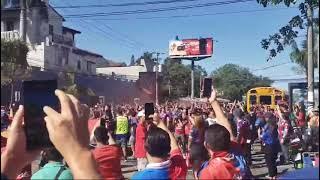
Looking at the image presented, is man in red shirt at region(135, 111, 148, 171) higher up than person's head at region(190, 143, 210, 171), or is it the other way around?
person's head at region(190, 143, 210, 171)

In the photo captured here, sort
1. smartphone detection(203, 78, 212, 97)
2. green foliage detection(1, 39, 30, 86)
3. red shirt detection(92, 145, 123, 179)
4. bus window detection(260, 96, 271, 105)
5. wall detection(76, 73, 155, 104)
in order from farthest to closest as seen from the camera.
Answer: wall detection(76, 73, 155, 104) < bus window detection(260, 96, 271, 105) < green foliage detection(1, 39, 30, 86) < smartphone detection(203, 78, 212, 97) < red shirt detection(92, 145, 123, 179)

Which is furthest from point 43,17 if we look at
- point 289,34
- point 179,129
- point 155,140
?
point 155,140

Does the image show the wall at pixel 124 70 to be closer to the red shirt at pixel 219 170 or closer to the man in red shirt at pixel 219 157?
the man in red shirt at pixel 219 157

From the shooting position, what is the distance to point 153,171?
4.13m

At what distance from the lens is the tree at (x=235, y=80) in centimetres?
11025

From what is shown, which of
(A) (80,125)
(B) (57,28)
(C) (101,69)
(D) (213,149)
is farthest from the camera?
(C) (101,69)

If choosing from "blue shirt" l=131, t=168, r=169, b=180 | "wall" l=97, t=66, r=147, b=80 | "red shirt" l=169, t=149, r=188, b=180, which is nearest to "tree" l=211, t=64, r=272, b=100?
"wall" l=97, t=66, r=147, b=80

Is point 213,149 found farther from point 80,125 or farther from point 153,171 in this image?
point 80,125

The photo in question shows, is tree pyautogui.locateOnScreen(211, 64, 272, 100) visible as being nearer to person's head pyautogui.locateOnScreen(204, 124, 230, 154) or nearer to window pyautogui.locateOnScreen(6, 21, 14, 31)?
window pyautogui.locateOnScreen(6, 21, 14, 31)

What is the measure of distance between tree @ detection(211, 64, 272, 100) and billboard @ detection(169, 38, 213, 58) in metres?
32.2

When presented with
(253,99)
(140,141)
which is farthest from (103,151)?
(253,99)

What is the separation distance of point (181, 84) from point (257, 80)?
41.8 m

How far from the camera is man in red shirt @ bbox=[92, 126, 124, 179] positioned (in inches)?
211

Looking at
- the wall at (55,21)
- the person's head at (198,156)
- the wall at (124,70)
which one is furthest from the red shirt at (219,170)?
the wall at (124,70)
